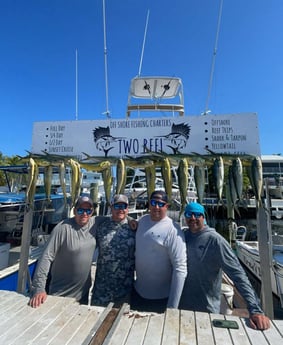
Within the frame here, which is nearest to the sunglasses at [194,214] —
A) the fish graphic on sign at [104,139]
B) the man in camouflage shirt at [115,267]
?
the man in camouflage shirt at [115,267]

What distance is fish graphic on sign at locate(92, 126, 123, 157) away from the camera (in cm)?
304

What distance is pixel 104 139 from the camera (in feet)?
10.0

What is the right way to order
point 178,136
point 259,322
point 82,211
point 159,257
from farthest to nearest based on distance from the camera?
point 178,136 → point 82,211 → point 159,257 → point 259,322

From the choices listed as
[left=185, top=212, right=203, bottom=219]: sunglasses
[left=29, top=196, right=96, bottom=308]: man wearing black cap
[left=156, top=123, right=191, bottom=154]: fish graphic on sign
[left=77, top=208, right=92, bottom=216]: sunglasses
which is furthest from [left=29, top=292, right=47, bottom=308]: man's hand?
[left=156, top=123, right=191, bottom=154]: fish graphic on sign

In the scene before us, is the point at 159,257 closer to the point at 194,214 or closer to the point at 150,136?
the point at 194,214

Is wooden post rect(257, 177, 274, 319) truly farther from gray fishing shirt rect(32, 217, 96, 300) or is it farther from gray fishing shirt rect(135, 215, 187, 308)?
gray fishing shirt rect(32, 217, 96, 300)

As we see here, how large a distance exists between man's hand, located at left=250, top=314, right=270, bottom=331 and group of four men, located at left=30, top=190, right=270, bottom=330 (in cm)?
29

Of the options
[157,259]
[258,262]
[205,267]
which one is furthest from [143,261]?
[258,262]

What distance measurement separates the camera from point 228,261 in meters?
2.08

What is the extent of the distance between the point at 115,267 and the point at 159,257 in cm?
44

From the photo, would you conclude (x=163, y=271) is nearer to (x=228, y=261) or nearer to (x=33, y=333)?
(x=228, y=261)

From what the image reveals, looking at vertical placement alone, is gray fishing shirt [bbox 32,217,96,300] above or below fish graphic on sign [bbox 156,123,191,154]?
below

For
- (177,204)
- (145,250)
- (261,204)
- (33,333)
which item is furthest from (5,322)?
(177,204)

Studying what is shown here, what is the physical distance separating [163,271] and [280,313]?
5434mm
